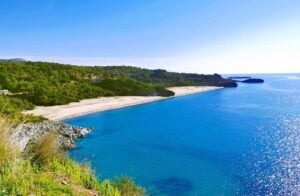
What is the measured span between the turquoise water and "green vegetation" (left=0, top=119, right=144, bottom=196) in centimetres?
541

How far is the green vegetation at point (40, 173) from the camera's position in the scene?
6.28 meters

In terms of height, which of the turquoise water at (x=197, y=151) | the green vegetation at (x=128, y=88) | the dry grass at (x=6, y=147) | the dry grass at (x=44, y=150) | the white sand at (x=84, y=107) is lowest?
the turquoise water at (x=197, y=151)

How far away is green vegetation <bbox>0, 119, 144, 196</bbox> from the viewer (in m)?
6.28

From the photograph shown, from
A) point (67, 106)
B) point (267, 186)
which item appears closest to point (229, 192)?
point (267, 186)

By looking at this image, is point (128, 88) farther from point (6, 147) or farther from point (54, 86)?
point (6, 147)

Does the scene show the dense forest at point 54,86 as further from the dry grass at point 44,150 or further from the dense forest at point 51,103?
the dry grass at point 44,150

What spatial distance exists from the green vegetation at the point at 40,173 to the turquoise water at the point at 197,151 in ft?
17.8

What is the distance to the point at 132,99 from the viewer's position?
70.9 m

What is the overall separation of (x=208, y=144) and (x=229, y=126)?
492 inches

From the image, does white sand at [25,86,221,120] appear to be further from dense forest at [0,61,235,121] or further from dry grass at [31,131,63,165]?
dry grass at [31,131,63,165]

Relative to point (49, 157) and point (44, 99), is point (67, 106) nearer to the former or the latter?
point (44, 99)

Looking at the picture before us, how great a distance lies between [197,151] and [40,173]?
22762 millimetres

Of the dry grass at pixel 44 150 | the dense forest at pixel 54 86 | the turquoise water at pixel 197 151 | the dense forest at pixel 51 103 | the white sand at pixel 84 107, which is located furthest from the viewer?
the dense forest at pixel 54 86

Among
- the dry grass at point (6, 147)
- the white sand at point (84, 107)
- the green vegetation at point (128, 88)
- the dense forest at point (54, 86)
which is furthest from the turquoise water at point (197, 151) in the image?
the green vegetation at point (128, 88)
